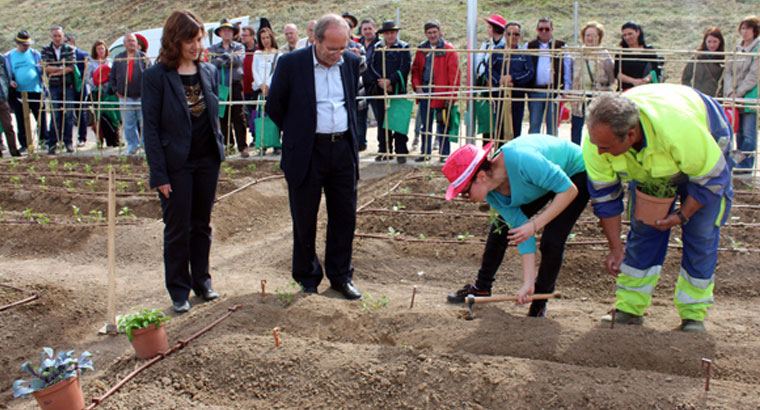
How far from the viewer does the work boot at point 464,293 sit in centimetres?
401

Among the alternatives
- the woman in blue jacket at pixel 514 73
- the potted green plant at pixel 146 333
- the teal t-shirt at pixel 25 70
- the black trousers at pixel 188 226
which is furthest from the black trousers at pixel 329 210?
the teal t-shirt at pixel 25 70

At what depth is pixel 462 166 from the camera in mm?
3088

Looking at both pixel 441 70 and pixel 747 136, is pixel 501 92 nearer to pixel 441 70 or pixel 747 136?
pixel 441 70

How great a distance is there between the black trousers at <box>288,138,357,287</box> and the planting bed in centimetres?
27

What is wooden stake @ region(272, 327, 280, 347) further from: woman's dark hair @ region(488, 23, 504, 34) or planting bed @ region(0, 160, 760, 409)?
woman's dark hair @ region(488, 23, 504, 34)

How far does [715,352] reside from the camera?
3.17 metres

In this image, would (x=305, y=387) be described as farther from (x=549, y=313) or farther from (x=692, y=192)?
(x=692, y=192)

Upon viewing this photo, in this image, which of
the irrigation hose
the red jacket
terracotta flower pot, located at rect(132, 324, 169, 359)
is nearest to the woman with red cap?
the irrigation hose

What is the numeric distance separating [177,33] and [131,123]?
6.61 m

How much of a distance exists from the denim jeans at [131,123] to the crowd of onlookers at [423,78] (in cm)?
2

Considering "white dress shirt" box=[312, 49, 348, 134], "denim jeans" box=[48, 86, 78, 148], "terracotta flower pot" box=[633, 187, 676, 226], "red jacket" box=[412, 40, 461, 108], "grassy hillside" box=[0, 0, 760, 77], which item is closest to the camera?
"terracotta flower pot" box=[633, 187, 676, 226]

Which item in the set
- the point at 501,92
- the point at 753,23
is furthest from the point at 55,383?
the point at 753,23

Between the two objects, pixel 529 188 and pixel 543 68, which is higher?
pixel 543 68

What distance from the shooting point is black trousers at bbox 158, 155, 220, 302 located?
412 cm
